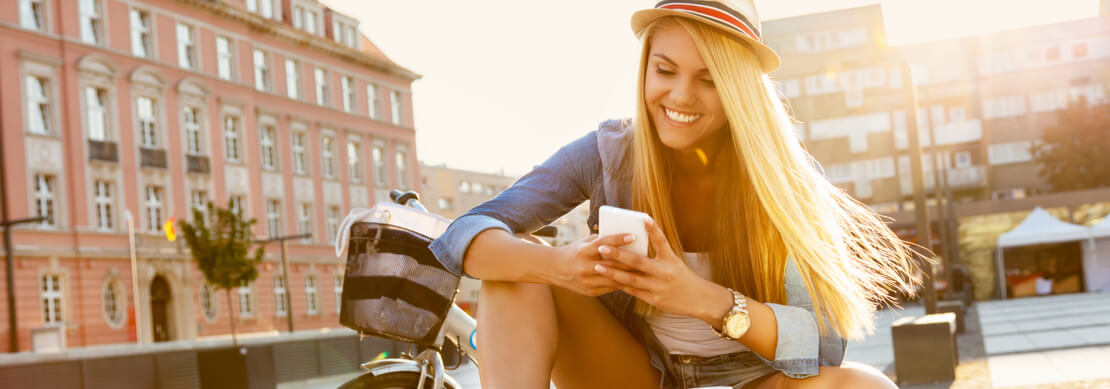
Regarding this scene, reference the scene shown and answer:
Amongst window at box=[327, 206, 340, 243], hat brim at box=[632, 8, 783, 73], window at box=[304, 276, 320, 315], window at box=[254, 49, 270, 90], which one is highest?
window at box=[254, 49, 270, 90]

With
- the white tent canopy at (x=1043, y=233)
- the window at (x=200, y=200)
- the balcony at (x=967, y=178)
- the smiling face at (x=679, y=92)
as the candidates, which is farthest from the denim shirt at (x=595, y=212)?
the balcony at (x=967, y=178)

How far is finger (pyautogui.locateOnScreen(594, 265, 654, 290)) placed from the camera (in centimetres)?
218

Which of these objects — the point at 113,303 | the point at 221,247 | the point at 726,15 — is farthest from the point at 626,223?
the point at 113,303

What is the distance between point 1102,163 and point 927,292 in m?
42.2

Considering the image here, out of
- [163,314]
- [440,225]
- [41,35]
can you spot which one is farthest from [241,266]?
[440,225]

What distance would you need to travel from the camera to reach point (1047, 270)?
40250 millimetres

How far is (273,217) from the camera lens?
44500mm

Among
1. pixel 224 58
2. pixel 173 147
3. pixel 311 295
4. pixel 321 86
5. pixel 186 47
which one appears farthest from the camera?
pixel 321 86

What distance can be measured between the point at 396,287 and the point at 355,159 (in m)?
48.9

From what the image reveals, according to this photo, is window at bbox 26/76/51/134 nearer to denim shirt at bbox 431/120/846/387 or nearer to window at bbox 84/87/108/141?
window at bbox 84/87/108/141

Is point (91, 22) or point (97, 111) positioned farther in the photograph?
point (91, 22)

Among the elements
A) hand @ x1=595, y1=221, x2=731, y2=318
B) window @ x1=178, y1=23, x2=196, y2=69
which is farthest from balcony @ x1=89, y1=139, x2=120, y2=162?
hand @ x1=595, y1=221, x2=731, y2=318

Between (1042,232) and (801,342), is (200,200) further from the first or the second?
(801,342)

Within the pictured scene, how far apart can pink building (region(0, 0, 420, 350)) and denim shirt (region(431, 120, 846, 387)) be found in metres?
25.8
